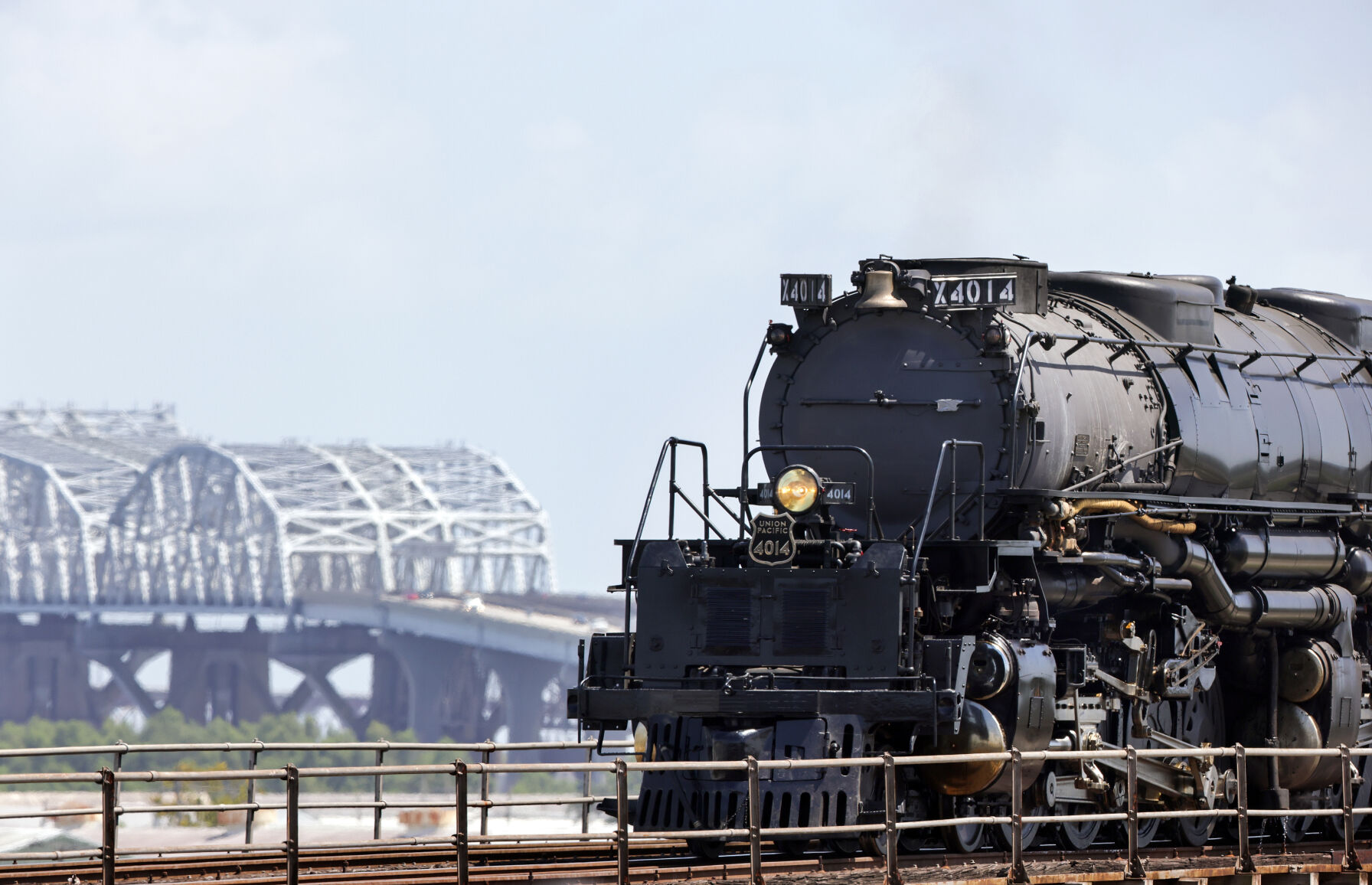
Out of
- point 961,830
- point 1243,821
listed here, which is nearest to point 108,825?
point 961,830

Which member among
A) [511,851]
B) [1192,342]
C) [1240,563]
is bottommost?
Answer: [511,851]

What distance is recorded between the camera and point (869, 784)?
60.6ft

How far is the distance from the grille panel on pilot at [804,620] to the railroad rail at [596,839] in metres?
1.60

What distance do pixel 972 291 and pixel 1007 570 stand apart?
278 cm

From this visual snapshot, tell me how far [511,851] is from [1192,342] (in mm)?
9759

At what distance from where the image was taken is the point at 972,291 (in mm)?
20516

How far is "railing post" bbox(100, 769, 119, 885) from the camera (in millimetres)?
14578

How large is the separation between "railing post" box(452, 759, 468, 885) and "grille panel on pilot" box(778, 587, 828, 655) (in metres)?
4.70

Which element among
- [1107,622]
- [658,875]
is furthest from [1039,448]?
[658,875]

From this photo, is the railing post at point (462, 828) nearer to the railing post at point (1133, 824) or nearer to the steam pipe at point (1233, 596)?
the railing post at point (1133, 824)

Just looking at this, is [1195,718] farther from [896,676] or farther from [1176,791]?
[896,676]

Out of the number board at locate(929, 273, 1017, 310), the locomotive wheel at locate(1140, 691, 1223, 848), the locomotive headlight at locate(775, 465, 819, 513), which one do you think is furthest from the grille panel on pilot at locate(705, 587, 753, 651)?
the locomotive wheel at locate(1140, 691, 1223, 848)

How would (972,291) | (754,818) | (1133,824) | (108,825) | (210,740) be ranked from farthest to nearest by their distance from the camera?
1. (210,740)
2. (972,291)
3. (1133,824)
4. (754,818)
5. (108,825)

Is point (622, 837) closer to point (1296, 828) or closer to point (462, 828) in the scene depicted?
point (462, 828)
